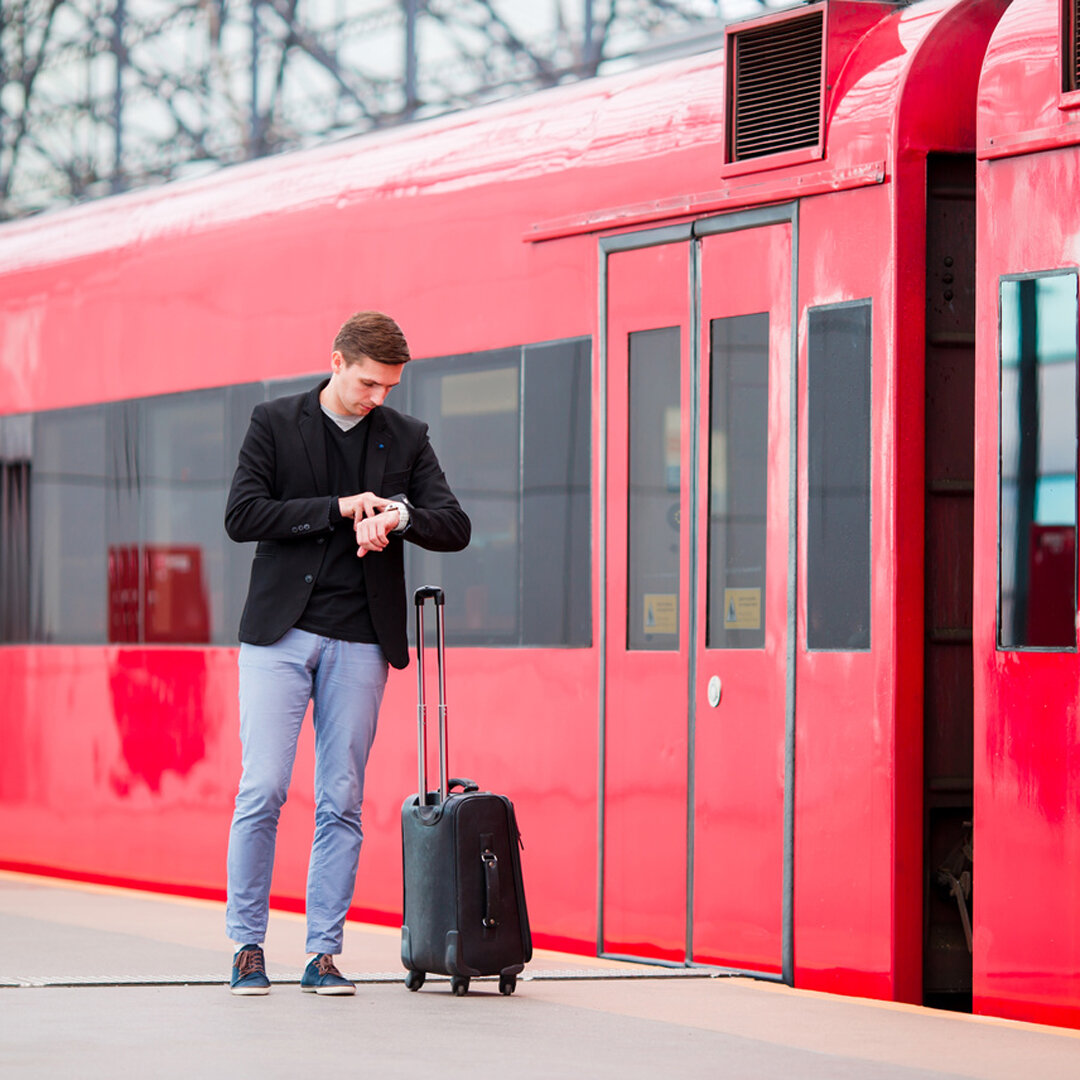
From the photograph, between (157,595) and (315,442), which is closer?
(315,442)

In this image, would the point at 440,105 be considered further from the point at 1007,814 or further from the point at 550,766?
the point at 1007,814

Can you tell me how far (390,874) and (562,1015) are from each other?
7.64ft

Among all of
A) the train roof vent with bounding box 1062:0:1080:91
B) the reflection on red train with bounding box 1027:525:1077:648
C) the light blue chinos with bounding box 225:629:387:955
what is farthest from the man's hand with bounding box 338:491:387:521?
the train roof vent with bounding box 1062:0:1080:91

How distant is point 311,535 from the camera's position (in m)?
6.09

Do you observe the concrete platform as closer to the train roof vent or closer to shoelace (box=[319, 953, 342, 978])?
shoelace (box=[319, 953, 342, 978])

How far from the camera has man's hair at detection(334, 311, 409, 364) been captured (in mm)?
6062

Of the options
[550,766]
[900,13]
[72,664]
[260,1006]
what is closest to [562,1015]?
[260,1006]

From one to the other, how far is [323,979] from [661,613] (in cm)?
164

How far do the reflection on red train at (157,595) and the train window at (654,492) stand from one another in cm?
259

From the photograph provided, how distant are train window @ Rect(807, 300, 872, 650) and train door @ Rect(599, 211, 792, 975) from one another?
120 mm

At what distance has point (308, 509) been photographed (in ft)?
19.9

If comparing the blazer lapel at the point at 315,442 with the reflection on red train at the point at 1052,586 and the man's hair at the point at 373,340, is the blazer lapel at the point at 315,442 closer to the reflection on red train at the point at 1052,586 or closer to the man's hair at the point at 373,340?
the man's hair at the point at 373,340

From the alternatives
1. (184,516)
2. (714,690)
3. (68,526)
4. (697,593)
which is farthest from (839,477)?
(68,526)

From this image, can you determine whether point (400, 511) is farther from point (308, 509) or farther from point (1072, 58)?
point (1072, 58)
